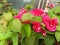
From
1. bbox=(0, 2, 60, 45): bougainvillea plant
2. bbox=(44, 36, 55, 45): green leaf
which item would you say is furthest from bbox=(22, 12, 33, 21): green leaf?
bbox=(44, 36, 55, 45): green leaf

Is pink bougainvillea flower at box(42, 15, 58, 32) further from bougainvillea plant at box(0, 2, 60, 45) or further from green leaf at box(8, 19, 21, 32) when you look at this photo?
green leaf at box(8, 19, 21, 32)

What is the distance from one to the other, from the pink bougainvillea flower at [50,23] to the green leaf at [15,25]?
110 millimetres

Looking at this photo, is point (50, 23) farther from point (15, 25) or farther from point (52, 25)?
point (15, 25)

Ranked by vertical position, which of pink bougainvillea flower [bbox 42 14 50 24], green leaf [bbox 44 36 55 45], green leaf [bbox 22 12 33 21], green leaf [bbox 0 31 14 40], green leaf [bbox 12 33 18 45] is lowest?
green leaf [bbox 44 36 55 45]

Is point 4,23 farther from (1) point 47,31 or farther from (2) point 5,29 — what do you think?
(1) point 47,31

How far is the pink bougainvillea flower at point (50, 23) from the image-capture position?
2.54 feet

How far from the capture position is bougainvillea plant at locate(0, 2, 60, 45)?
2.51ft

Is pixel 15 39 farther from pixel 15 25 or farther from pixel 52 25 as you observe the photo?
pixel 52 25

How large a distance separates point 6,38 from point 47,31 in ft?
0.55

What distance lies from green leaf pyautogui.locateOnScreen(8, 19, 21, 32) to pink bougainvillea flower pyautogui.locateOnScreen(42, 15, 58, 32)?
0.36 ft

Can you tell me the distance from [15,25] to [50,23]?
0.48 feet

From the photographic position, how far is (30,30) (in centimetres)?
77

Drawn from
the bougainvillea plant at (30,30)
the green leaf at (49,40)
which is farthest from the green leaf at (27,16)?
the green leaf at (49,40)

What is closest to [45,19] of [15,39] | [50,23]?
[50,23]
